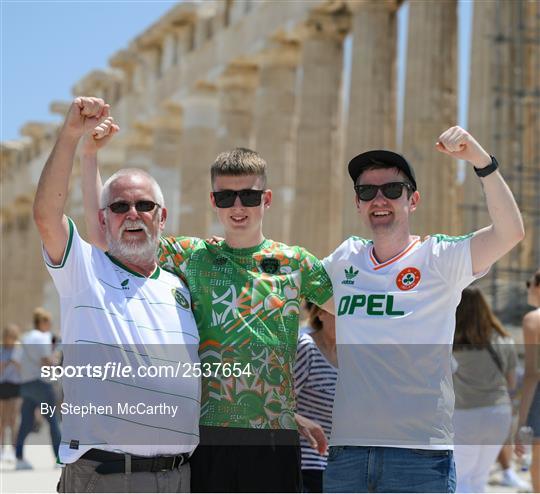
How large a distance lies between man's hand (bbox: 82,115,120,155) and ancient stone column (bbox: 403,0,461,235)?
17676 millimetres

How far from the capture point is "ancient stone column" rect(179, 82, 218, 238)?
36062mm

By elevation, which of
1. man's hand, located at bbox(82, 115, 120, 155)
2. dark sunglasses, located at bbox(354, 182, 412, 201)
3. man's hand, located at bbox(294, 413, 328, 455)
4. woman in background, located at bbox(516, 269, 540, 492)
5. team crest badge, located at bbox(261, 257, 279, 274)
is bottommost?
man's hand, located at bbox(294, 413, 328, 455)

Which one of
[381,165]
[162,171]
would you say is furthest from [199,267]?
[162,171]

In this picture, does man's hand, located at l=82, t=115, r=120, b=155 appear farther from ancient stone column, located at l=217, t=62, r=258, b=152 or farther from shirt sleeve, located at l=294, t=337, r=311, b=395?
ancient stone column, located at l=217, t=62, r=258, b=152

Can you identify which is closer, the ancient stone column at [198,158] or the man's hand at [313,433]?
the man's hand at [313,433]

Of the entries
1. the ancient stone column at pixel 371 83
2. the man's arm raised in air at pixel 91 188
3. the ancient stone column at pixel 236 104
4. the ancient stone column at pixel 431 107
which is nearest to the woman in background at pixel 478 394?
the man's arm raised in air at pixel 91 188

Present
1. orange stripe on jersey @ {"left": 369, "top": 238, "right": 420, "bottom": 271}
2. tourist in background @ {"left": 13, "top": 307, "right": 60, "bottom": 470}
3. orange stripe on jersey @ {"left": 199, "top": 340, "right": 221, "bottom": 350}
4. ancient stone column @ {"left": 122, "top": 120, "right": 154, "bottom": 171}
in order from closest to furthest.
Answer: orange stripe on jersey @ {"left": 199, "top": 340, "right": 221, "bottom": 350} → orange stripe on jersey @ {"left": 369, "top": 238, "right": 420, "bottom": 271} → tourist in background @ {"left": 13, "top": 307, "right": 60, "bottom": 470} → ancient stone column @ {"left": 122, "top": 120, "right": 154, "bottom": 171}

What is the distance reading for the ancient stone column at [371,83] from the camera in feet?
85.7

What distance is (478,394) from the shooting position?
999 cm

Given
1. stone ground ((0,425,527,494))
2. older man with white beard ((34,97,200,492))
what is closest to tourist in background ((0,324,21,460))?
stone ground ((0,425,527,494))

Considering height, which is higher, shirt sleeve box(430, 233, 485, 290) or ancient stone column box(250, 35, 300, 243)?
ancient stone column box(250, 35, 300, 243)

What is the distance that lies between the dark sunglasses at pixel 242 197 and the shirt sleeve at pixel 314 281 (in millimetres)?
397

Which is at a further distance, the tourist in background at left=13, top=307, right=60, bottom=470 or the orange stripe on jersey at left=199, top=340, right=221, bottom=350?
the tourist in background at left=13, top=307, right=60, bottom=470

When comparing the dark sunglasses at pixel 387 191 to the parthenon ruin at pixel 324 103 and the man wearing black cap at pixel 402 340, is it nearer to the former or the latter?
the man wearing black cap at pixel 402 340
